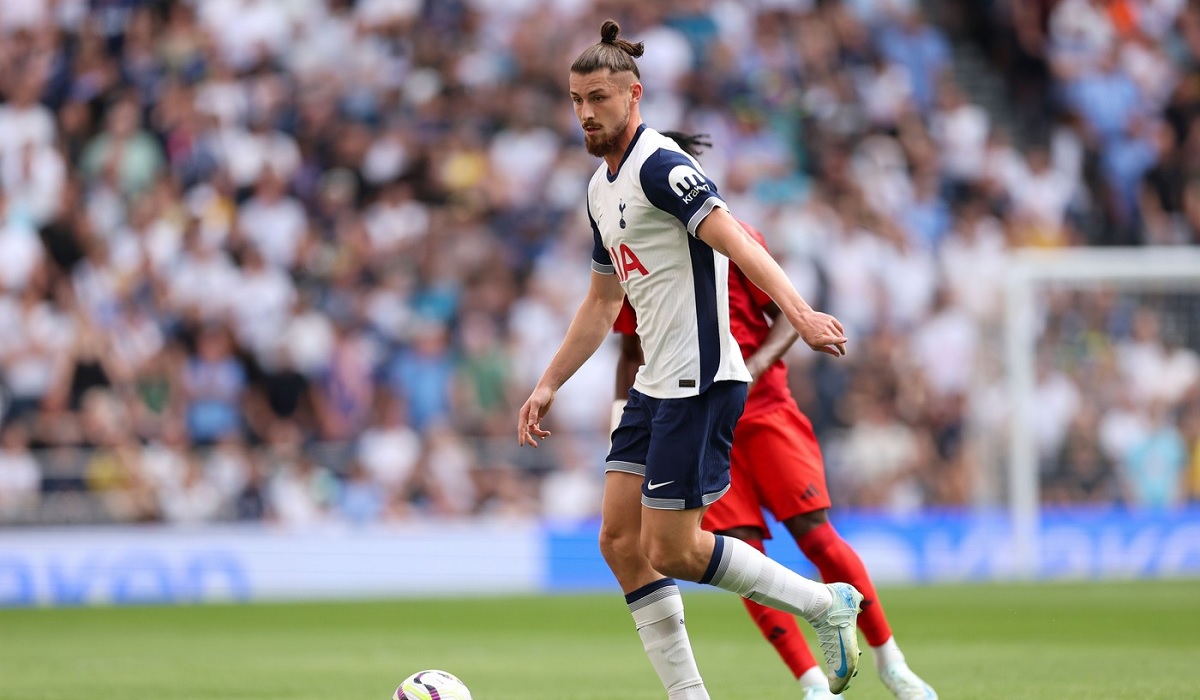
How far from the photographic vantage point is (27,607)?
1620cm

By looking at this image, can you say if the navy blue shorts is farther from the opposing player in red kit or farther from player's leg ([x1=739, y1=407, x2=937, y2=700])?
player's leg ([x1=739, y1=407, x2=937, y2=700])

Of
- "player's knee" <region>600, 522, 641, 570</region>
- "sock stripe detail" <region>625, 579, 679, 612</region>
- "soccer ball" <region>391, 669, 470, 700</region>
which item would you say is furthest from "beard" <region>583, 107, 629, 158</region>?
"soccer ball" <region>391, 669, 470, 700</region>

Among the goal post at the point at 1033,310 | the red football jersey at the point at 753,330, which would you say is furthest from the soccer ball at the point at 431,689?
the goal post at the point at 1033,310

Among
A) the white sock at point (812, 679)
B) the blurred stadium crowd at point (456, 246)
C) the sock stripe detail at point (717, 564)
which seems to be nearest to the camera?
the sock stripe detail at point (717, 564)

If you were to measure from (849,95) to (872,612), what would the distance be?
14.6 m

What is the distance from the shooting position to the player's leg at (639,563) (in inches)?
267

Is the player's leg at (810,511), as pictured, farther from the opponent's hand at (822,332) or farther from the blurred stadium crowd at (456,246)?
the blurred stadium crowd at (456,246)

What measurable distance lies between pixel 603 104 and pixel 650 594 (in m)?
1.90

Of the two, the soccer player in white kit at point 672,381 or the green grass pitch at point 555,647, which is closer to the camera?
the soccer player in white kit at point 672,381

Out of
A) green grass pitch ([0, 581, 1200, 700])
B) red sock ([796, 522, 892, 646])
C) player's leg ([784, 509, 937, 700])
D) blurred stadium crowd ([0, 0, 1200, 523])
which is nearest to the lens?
player's leg ([784, 509, 937, 700])

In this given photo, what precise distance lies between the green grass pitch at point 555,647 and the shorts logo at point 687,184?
10.1 feet

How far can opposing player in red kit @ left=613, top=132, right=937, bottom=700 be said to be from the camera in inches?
306

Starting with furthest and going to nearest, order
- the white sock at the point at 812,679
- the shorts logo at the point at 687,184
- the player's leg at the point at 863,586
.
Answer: the white sock at the point at 812,679, the player's leg at the point at 863,586, the shorts logo at the point at 687,184

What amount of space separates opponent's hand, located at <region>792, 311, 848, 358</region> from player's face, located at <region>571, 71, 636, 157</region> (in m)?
1.11
